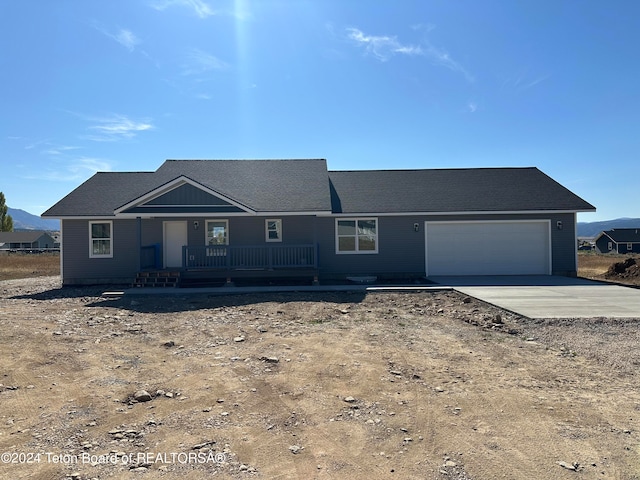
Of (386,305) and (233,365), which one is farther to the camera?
(386,305)

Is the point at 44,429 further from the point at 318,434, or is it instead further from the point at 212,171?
the point at 212,171

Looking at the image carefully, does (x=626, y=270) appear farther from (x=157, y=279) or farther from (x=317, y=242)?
(x=157, y=279)

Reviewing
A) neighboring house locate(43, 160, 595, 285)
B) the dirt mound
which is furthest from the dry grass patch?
the dirt mound

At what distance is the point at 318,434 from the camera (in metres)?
3.95

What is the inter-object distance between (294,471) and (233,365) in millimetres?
2945

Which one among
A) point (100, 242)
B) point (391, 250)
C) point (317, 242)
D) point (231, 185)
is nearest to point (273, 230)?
point (317, 242)

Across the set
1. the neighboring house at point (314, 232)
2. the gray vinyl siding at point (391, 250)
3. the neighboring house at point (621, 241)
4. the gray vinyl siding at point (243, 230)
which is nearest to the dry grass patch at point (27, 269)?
the neighboring house at point (314, 232)

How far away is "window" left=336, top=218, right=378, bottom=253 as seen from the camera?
658 inches

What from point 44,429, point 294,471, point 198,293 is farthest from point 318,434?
point 198,293

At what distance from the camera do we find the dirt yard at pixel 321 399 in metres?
3.44

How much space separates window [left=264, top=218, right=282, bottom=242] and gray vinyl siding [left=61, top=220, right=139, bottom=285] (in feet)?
16.8

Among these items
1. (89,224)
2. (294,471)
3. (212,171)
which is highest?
(212,171)

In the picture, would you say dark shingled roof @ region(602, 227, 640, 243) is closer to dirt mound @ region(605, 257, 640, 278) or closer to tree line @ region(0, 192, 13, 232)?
dirt mound @ region(605, 257, 640, 278)

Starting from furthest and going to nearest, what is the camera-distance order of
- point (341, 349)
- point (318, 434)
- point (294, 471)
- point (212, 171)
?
point (212, 171) → point (341, 349) → point (318, 434) → point (294, 471)
